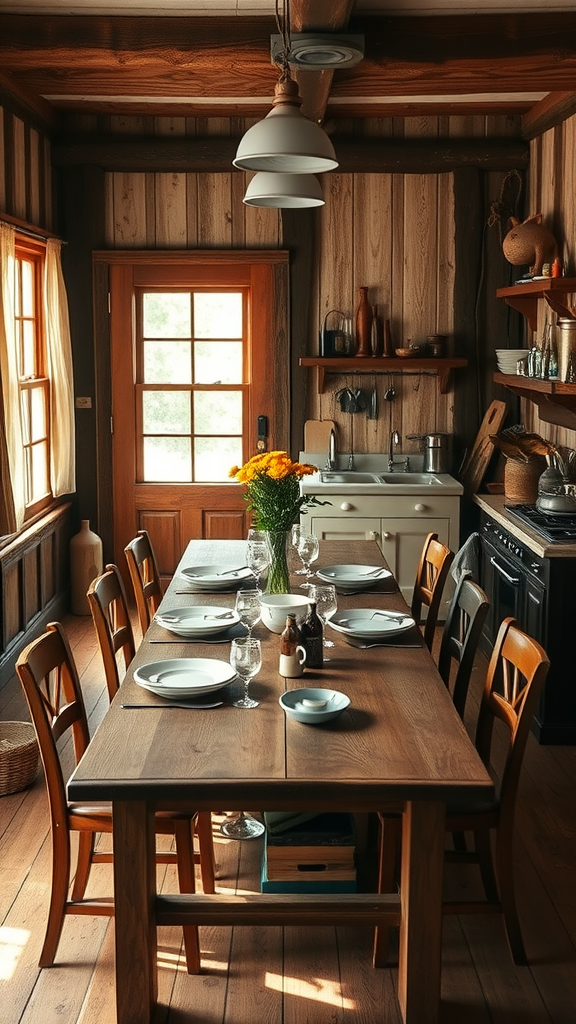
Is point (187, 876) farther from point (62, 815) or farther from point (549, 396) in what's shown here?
point (549, 396)

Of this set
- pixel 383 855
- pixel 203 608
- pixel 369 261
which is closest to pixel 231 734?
pixel 383 855

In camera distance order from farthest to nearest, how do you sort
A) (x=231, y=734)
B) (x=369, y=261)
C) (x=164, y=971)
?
(x=369, y=261)
(x=164, y=971)
(x=231, y=734)

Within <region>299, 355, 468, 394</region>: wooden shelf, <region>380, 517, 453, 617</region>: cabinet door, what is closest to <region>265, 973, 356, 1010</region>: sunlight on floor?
<region>380, 517, 453, 617</region>: cabinet door

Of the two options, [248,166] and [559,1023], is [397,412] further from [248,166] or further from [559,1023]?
[559,1023]

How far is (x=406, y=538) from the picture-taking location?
20.7 ft

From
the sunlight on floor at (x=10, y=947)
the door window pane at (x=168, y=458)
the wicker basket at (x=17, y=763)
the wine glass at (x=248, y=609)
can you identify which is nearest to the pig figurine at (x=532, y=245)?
the door window pane at (x=168, y=458)

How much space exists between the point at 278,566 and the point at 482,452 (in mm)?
3326

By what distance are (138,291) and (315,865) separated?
457 cm

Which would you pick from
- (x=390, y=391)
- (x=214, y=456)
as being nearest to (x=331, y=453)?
(x=390, y=391)

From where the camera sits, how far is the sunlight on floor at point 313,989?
2.72m

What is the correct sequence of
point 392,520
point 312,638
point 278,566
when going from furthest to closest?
point 392,520 < point 278,566 < point 312,638

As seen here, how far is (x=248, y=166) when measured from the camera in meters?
3.25

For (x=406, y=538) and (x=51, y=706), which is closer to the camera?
(x=51, y=706)

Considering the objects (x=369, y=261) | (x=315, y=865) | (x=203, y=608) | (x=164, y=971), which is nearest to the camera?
(x=164, y=971)
